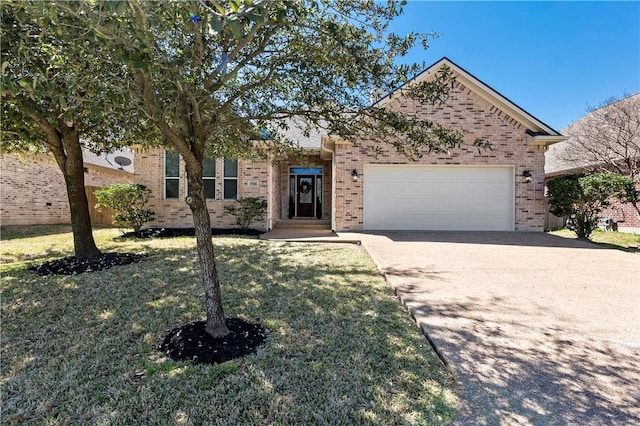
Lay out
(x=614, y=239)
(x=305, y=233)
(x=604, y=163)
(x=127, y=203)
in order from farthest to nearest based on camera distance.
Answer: (x=604, y=163), (x=305, y=233), (x=614, y=239), (x=127, y=203)

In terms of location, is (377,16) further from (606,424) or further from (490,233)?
A: (490,233)

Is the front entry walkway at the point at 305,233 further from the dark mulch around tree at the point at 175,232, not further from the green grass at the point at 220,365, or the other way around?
the green grass at the point at 220,365

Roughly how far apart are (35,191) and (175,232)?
7591mm

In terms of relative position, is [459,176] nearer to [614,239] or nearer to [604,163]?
[614,239]

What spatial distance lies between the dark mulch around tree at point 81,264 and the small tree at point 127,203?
4.62 metres

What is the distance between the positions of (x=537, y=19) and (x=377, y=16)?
26.0ft

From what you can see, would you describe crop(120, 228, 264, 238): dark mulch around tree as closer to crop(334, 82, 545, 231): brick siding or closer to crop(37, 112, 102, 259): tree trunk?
crop(334, 82, 545, 231): brick siding

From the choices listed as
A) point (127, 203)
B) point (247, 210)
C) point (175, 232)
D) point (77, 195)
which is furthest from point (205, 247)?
point (127, 203)

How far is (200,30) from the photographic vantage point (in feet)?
9.52

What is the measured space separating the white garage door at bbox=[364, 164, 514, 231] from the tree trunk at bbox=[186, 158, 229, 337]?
351 inches

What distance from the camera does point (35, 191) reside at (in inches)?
564

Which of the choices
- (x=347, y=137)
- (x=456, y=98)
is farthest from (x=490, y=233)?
(x=347, y=137)


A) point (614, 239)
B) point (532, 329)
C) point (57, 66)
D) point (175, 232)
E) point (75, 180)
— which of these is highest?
point (57, 66)

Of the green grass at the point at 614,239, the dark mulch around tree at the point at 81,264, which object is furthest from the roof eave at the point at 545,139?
the dark mulch around tree at the point at 81,264
